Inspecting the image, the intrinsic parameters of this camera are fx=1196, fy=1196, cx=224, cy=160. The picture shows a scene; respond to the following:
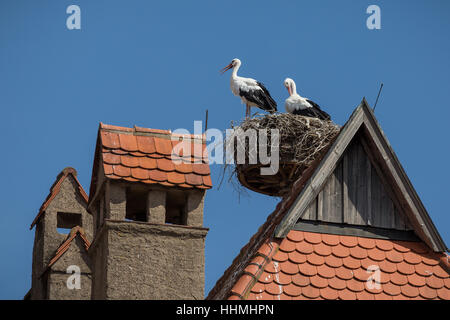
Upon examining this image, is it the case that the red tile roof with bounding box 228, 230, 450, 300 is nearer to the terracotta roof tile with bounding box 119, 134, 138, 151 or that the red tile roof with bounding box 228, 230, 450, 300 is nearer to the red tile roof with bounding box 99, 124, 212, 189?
the red tile roof with bounding box 99, 124, 212, 189

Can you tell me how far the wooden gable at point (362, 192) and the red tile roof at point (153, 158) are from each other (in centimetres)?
189

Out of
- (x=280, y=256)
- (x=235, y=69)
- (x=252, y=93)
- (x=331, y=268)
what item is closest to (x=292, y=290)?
(x=280, y=256)

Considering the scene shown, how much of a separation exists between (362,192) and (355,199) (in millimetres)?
115

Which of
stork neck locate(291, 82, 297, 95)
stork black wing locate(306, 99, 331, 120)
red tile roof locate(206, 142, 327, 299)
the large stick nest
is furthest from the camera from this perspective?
stork neck locate(291, 82, 297, 95)

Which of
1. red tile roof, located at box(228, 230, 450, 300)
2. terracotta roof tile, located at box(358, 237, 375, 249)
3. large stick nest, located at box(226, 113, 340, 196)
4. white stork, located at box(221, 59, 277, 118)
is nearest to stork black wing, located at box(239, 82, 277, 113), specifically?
white stork, located at box(221, 59, 277, 118)

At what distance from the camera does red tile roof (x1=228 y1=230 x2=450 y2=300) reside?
1144 cm

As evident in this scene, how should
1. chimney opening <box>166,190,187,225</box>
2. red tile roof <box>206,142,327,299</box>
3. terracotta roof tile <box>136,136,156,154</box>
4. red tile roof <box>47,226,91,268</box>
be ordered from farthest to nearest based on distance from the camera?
red tile roof <box>47,226,91,268</box>, terracotta roof tile <box>136,136,156,154</box>, chimney opening <box>166,190,187,225</box>, red tile roof <box>206,142,327,299</box>

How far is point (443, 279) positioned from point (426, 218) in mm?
→ 643

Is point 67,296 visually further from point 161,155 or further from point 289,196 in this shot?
point 289,196

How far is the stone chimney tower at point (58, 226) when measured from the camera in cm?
1705

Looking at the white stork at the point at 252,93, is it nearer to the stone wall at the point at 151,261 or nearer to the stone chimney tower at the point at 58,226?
the stone chimney tower at the point at 58,226

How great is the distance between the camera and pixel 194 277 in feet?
42.1

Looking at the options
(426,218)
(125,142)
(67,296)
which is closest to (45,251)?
(67,296)

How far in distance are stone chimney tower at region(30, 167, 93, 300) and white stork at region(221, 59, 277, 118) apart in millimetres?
3946
